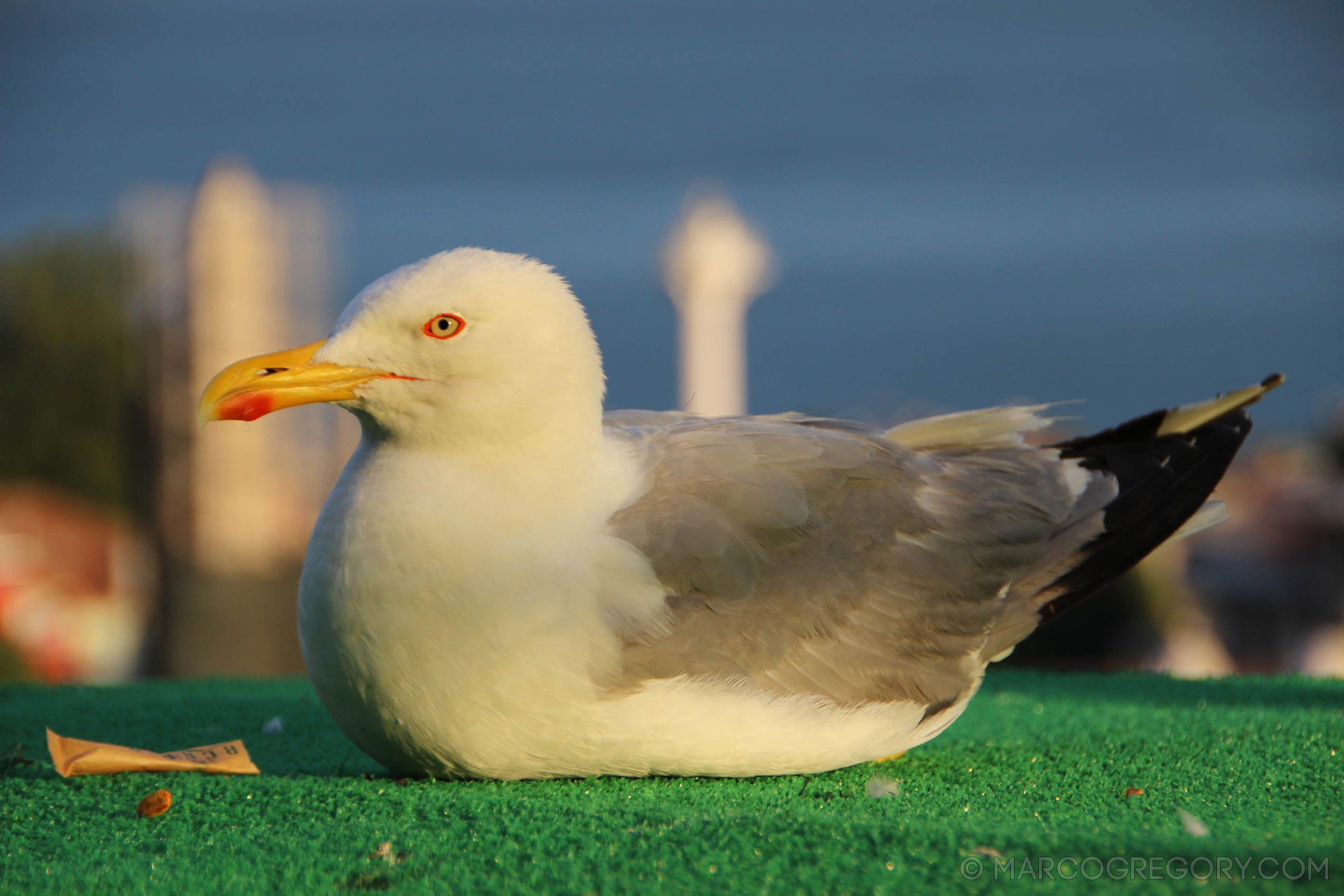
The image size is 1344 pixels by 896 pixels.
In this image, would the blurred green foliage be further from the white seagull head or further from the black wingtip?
the black wingtip

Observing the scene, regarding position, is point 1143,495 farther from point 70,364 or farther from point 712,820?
point 70,364

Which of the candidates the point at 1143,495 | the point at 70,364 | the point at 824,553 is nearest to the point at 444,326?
the point at 824,553

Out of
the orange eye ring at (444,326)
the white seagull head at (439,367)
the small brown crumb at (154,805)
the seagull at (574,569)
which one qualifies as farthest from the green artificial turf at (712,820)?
the orange eye ring at (444,326)

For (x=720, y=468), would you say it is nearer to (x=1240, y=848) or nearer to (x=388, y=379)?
(x=388, y=379)

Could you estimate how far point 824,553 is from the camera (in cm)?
352

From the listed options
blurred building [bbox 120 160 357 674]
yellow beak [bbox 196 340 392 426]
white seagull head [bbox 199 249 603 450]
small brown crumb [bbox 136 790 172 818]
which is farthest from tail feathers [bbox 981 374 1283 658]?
blurred building [bbox 120 160 357 674]

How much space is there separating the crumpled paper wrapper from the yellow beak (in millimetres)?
967

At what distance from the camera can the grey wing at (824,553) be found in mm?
3312

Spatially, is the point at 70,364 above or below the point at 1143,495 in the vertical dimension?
below

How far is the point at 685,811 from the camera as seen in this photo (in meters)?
2.92

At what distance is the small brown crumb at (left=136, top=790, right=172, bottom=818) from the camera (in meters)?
3.07

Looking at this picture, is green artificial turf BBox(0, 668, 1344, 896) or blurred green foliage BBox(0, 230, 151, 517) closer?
green artificial turf BBox(0, 668, 1344, 896)

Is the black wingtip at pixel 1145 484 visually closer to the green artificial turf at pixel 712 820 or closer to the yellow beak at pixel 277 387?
the green artificial turf at pixel 712 820

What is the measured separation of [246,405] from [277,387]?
0.09 metres
